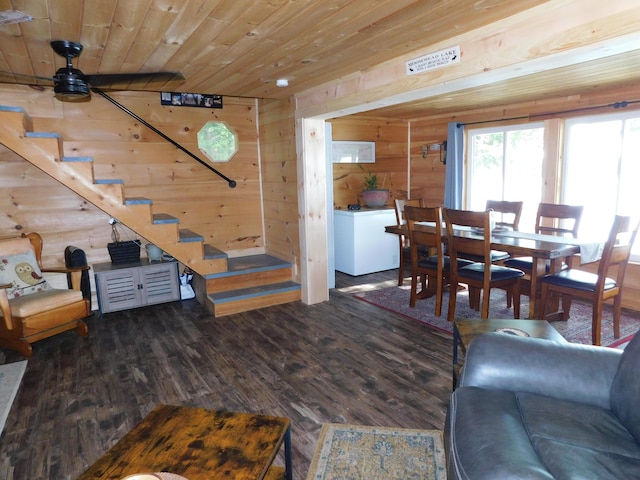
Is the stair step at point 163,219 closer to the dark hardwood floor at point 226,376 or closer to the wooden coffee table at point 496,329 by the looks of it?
the dark hardwood floor at point 226,376

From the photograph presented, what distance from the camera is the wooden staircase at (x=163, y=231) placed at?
3.39 meters

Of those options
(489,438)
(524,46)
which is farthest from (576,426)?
(524,46)

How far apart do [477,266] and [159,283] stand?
3168 mm

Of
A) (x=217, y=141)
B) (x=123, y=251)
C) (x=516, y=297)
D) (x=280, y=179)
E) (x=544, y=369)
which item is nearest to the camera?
(x=544, y=369)

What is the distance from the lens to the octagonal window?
4.81 m

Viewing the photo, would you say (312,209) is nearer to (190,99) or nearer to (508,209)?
(190,99)

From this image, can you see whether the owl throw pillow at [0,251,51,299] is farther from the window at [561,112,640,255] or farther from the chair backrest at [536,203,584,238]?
the window at [561,112,640,255]

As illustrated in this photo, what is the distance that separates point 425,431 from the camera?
2174 mm

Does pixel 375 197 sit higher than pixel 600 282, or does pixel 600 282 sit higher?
pixel 375 197

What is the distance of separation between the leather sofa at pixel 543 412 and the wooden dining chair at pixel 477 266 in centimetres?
169

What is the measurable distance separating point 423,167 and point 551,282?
10.9 feet

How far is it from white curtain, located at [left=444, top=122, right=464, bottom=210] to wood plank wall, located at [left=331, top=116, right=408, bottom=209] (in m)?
0.92

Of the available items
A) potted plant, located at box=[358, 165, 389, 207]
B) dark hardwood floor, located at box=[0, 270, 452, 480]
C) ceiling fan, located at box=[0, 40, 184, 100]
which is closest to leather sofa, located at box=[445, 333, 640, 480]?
dark hardwood floor, located at box=[0, 270, 452, 480]

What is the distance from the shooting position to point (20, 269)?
3605 mm
